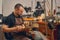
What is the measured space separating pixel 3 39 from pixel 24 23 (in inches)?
9.6

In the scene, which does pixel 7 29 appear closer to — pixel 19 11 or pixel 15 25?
pixel 15 25

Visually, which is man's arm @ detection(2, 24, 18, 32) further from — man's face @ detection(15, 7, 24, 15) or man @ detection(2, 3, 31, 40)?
man's face @ detection(15, 7, 24, 15)

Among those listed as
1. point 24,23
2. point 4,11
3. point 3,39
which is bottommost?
point 3,39

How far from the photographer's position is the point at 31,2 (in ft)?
3.71

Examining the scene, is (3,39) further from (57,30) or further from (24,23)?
(57,30)

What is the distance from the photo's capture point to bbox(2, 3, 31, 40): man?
3.64 feet

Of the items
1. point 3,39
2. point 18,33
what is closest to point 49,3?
point 18,33

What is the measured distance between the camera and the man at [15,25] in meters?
1.11

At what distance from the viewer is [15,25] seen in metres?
1.11

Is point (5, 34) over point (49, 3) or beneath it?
beneath

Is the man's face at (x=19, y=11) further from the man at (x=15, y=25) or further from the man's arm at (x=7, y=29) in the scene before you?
the man's arm at (x=7, y=29)

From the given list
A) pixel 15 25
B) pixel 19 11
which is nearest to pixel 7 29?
pixel 15 25

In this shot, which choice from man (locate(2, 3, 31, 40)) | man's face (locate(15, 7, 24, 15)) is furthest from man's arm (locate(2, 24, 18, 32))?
man's face (locate(15, 7, 24, 15))

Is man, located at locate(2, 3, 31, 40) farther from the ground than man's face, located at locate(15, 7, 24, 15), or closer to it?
closer to it
